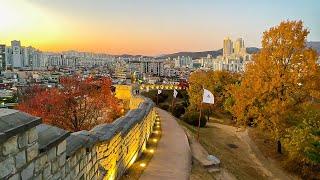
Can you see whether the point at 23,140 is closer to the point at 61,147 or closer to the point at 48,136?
the point at 48,136

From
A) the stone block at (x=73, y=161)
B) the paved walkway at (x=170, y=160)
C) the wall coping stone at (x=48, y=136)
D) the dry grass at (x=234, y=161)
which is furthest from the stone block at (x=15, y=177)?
the dry grass at (x=234, y=161)

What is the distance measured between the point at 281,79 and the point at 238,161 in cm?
559

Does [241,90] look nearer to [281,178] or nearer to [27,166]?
[281,178]

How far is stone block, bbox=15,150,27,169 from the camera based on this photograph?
14.8ft

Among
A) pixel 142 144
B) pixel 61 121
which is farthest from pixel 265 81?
pixel 61 121

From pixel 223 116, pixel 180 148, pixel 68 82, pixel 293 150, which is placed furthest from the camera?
pixel 223 116

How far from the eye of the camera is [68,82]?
2698 centimetres

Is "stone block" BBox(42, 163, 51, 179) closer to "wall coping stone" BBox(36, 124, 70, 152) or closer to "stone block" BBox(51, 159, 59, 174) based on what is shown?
"stone block" BBox(51, 159, 59, 174)

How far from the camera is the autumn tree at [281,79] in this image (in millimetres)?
21516

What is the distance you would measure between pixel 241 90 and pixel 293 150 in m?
5.83

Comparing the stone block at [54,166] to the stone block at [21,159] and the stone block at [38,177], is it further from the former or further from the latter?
the stone block at [21,159]

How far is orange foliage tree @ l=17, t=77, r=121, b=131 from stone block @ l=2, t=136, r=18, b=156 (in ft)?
62.6

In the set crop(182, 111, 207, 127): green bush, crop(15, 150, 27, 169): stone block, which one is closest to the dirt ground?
crop(182, 111, 207, 127): green bush

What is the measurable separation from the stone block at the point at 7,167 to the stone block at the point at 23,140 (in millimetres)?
226
